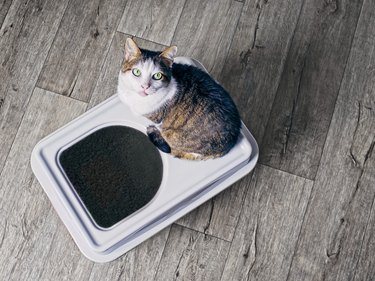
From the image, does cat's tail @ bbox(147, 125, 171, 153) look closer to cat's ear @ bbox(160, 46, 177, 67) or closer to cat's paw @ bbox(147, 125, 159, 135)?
cat's paw @ bbox(147, 125, 159, 135)

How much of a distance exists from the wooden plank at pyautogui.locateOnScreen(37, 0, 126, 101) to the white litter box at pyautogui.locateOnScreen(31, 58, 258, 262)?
0.77 feet

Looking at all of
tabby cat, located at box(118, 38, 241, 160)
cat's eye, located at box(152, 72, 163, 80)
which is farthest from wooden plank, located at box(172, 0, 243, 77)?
cat's eye, located at box(152, 72, 163, 80)

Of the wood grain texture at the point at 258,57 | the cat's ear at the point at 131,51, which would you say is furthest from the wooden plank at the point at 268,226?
the cat's ear at the point at 131,51

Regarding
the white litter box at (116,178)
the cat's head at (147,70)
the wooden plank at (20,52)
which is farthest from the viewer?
the wooden plank at (20,52)

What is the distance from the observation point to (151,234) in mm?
1186

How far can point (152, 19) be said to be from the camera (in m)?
1.45

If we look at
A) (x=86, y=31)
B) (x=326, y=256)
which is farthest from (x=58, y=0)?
(x=326, y=256)

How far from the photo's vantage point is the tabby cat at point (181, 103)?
3.37ft

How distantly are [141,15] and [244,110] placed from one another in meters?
0.41

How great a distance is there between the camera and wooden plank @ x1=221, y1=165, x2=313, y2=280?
4.24 feet

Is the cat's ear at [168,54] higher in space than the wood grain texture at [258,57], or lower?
higher

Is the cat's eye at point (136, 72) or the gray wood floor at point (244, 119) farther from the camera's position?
the gray wood floor at point (244, 119)

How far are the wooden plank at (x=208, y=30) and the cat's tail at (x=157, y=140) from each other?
31 centimetres

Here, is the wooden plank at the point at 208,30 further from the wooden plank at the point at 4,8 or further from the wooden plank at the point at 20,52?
the wooden plank at the point at 4,8
